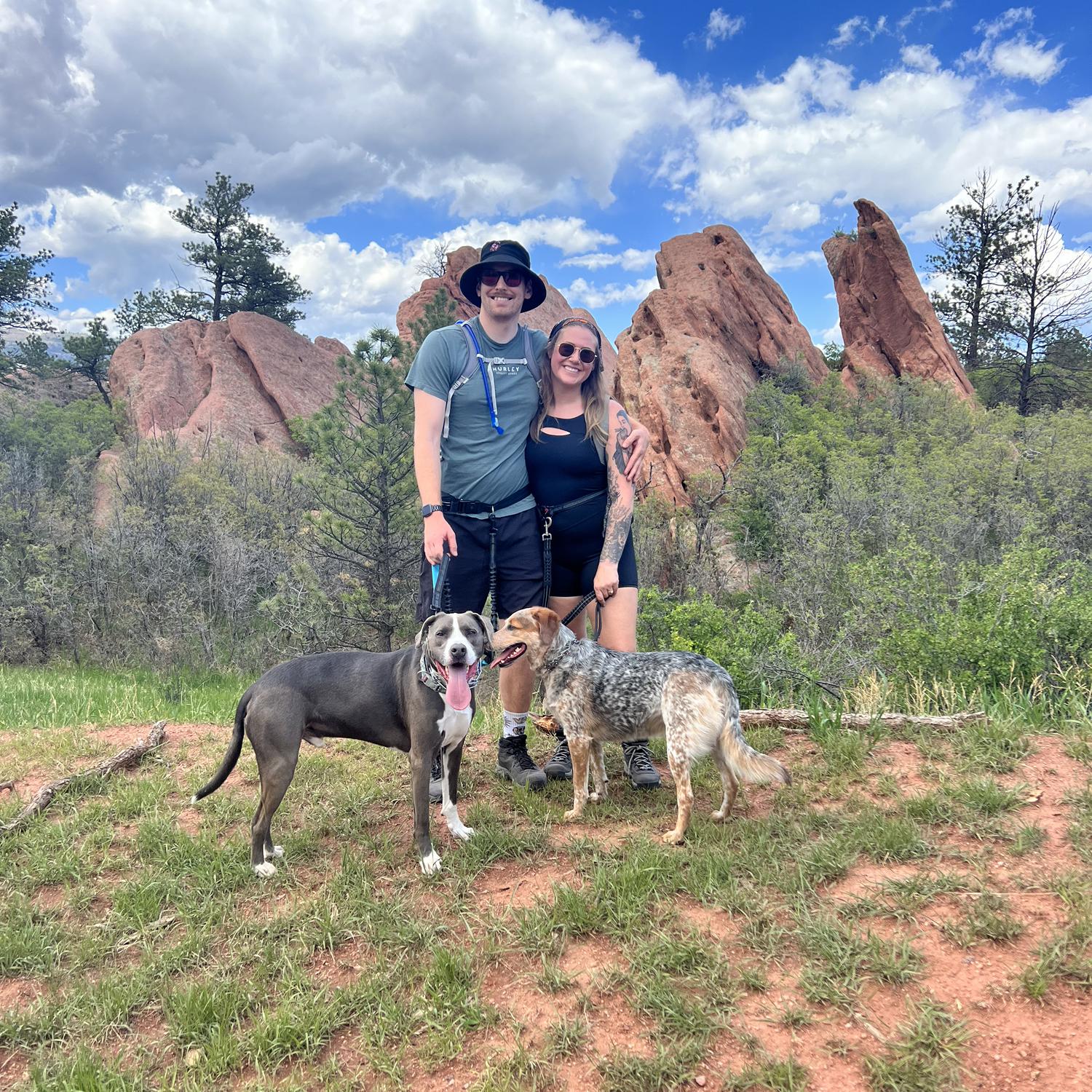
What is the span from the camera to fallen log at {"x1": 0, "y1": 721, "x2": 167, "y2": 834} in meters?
3.95

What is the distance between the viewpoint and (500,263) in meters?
3.86

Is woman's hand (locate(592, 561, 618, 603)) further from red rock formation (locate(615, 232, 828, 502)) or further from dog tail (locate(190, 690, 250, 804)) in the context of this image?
red rock formation (locate(615, 232, 828, 502))

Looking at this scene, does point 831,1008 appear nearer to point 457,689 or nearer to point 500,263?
point 457,689

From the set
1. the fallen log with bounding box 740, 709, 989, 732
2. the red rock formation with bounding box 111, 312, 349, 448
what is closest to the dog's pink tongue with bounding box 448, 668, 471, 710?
the fallen log with bounding box 740, 709, 989, 732

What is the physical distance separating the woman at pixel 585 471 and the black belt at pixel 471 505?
0.23m

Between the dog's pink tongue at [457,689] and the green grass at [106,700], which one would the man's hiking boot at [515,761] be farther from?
the green grass at [106,700]

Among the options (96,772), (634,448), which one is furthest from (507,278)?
(96,772)

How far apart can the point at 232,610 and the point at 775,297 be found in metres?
30.6

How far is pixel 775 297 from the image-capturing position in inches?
1321

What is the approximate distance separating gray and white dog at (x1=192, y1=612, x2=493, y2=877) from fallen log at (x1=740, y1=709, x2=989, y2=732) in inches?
90.8

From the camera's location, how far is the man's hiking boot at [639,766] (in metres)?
4.09

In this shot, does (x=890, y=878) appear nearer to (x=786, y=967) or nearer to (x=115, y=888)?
(x=786, y=967)

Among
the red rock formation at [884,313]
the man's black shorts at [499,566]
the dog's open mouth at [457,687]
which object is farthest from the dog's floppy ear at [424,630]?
the red rock formation at [884,313]

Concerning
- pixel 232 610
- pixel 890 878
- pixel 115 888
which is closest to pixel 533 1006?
pixel 890 878
